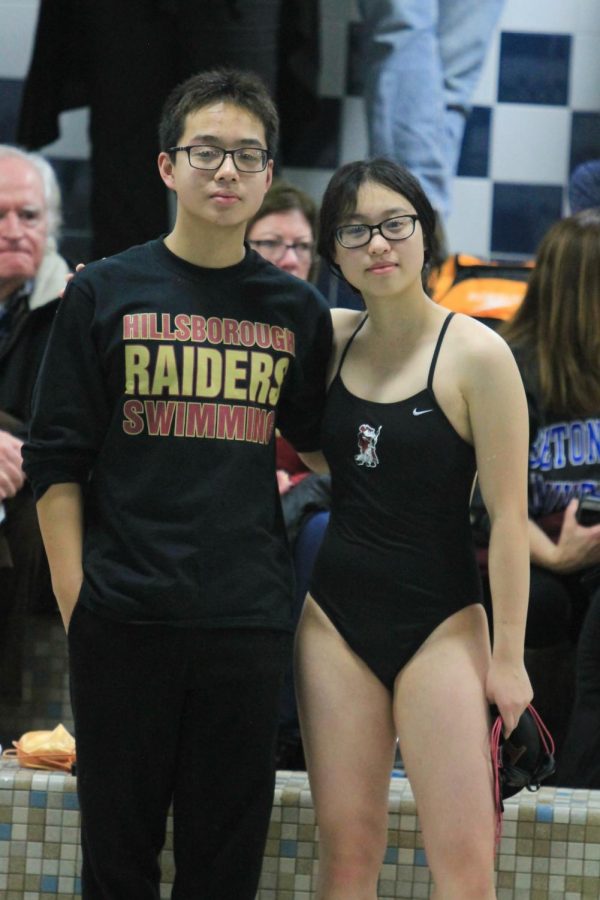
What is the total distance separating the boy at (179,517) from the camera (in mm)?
1983

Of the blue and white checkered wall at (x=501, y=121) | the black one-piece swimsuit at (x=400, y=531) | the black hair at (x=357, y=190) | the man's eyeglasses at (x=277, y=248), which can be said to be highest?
the blue and white checkered wall at (x=501, y=121)

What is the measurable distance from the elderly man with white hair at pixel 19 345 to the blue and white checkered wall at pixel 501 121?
648mm

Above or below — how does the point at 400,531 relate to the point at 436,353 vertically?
below

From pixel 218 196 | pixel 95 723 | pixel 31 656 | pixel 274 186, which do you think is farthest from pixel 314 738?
pixel 274 186

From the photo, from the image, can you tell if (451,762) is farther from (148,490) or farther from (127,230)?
(127,230)

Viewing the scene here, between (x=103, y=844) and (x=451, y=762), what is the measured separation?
505mm

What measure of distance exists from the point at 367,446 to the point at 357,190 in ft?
1.22

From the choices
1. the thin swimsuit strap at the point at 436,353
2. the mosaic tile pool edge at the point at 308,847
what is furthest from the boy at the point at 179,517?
the mosaic tile pool edge at the point at 308,847

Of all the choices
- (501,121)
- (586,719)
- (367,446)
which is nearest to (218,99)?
(367,446)

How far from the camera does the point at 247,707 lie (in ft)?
6.63

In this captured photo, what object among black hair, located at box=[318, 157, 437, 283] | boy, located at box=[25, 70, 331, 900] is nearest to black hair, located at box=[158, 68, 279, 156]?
boy, located at box=[25, 70, 331, 900]

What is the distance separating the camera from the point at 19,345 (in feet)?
10.1

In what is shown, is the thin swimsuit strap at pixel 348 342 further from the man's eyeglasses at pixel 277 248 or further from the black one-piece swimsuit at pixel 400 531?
the man's eyeglasses at pixel 277 248

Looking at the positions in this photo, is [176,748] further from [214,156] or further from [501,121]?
[501,121]
